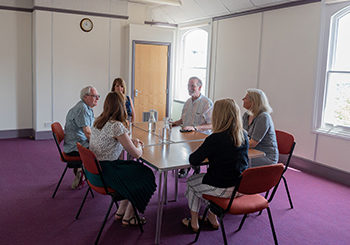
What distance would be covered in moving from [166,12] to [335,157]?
4860mm

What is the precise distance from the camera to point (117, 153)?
3.13 metres

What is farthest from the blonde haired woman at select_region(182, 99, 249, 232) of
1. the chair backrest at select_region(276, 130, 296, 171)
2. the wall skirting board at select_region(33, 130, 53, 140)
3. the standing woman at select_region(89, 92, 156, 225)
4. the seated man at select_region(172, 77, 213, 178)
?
the wall skirting board at select_region(33, 130, 53, 140)

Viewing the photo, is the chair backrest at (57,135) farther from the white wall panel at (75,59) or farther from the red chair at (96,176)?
the white wall panel at (75,59)

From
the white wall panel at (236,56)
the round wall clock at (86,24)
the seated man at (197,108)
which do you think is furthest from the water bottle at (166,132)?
the round wall clock at (86,24)

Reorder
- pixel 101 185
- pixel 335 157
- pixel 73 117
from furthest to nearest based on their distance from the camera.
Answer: pixel 335 157, pixel 73 117, pixel 101 185

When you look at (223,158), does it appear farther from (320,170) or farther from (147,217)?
(320,170)

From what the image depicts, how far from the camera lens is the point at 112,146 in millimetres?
3047

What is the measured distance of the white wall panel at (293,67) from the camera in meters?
5.04

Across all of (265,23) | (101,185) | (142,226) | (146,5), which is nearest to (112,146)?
(101,185)

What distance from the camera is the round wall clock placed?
702 centimetres

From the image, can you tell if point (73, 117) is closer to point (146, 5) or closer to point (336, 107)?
point (336, 107)

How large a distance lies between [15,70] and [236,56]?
14.3ft

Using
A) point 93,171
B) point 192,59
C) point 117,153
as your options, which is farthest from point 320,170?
point 192,59

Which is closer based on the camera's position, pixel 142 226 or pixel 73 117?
pixel 142 226
